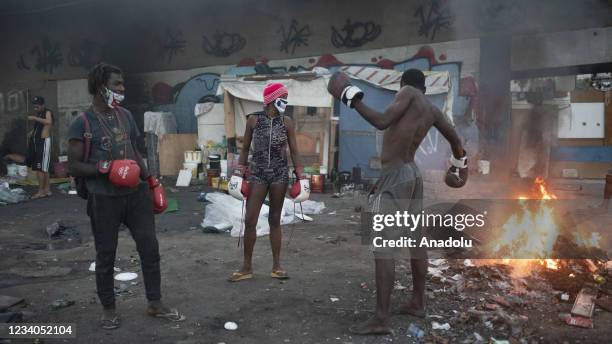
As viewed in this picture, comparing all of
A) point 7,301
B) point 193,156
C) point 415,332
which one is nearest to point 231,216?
point 7,301

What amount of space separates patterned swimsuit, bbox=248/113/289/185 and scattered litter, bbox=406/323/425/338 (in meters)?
1.89

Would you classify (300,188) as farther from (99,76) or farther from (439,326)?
(99,76)

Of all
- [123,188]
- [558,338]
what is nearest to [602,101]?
[558,338]

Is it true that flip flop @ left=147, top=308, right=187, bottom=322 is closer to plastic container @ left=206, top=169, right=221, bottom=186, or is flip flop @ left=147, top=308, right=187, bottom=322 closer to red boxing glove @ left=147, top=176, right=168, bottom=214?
red boxing glove @ left=147, top=176, right=168, bottom=214

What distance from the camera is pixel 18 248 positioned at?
6.23m

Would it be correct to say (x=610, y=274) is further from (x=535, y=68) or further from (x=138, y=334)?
(x=535, y=68)

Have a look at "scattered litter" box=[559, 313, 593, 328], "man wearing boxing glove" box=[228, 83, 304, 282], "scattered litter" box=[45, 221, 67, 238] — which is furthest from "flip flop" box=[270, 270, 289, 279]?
"scattered litter" box=[45, 221, 67, 238]

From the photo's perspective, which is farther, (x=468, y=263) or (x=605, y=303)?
(x=468, y=263)

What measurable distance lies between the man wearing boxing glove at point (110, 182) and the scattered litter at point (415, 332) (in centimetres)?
178

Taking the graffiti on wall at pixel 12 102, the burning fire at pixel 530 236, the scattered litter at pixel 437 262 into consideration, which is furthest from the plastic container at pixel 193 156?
the burning fire at pixel 530 236

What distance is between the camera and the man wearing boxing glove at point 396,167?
11.6ft

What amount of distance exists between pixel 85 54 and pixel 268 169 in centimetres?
1594

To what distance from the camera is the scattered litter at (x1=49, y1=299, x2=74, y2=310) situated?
4.05m

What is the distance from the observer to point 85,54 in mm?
17938
